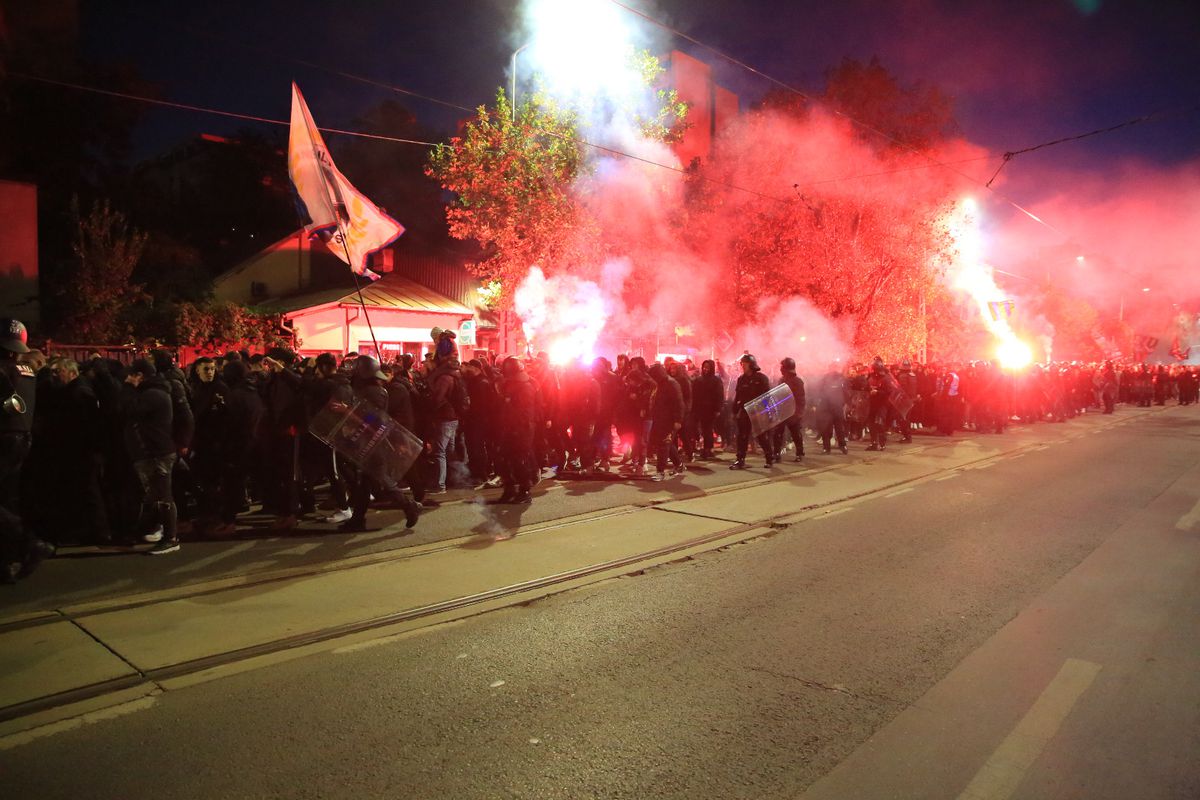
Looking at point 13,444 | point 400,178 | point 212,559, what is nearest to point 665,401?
point 212,559

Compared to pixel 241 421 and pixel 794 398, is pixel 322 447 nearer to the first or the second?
pixel 241 421

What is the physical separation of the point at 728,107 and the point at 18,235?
39.8m

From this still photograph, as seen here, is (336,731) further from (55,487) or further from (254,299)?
(254,299)

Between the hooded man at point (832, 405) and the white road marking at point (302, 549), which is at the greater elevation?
the hooded man at point (832, 405)

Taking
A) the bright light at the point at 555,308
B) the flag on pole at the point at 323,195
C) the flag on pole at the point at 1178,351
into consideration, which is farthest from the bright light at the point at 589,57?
the flag on pole at the point at 1178,351

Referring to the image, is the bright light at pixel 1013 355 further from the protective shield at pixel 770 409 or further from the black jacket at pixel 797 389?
the protective shield at pixel 770 409

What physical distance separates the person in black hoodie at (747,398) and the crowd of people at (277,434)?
23 millimetres

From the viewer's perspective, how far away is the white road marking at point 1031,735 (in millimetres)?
3041

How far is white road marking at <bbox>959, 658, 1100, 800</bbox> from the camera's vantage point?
304 centimetres

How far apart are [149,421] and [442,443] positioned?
11.6ft

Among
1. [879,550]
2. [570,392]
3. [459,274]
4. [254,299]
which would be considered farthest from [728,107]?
[879,550]

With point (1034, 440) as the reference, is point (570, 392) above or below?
above

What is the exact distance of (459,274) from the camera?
29.7 metres

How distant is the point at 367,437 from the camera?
6.95 meters
